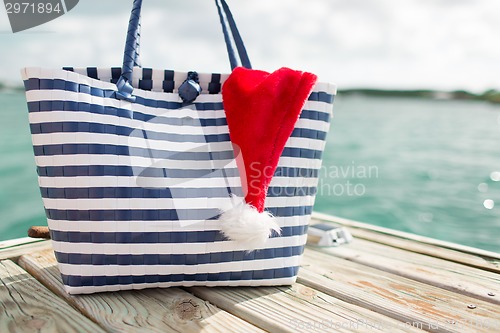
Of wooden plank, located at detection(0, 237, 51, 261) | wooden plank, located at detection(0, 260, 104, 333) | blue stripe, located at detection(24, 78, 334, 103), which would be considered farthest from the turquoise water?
blue stripe, located at detection(24, 78, 334, 103)

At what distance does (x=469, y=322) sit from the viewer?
3.21ft

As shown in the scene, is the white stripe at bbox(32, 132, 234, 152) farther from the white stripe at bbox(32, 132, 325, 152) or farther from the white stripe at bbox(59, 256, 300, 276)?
the white stripe at bbox(59, 256, 300, 276)

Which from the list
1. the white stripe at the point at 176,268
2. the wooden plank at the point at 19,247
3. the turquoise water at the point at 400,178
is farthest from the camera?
the turquoise water at the point at 400,178

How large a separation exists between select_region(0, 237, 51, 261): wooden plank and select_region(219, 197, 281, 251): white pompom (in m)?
0.74

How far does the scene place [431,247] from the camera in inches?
60.6

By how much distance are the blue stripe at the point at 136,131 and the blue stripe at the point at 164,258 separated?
27 cm

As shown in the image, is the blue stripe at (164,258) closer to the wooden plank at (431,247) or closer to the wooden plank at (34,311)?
the wooden plank at (34,311)

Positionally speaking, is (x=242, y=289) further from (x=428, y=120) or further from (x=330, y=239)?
(x=428, y=120)

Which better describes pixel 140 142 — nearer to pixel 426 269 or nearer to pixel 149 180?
pixel 149 180

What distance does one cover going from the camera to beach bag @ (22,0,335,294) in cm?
95

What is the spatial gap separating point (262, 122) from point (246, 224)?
0.79 ft

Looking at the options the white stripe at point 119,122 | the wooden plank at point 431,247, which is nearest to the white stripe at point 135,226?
the white stripe at point 119,122

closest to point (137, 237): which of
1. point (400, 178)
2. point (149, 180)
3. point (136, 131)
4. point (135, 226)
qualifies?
point (135, 226)

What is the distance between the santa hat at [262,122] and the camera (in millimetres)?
1029
